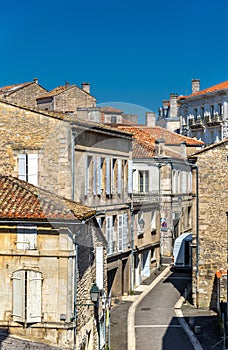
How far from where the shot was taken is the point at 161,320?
2438 centimetres

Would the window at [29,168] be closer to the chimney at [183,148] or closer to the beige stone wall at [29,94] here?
the chimney at [183,148]

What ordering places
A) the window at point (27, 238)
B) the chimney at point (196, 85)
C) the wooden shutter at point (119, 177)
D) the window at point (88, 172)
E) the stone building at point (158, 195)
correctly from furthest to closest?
1. the chimney at point (196, 85)
2. the stone building at point (158, 195)
3. the wooden shutter at point (119, 177)
4. the window at point (88, 172)
5. the window at point (27, 238)

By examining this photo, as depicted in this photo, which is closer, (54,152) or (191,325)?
(54,152)

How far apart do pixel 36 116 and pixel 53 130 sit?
34.2 inches

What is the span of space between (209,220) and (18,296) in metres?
12.4

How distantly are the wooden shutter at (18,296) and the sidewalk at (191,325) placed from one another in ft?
17.6

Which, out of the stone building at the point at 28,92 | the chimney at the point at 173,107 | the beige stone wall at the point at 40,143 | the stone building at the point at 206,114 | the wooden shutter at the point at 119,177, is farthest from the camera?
the chimney at the point at 173,107

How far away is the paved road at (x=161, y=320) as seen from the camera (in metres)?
21.2

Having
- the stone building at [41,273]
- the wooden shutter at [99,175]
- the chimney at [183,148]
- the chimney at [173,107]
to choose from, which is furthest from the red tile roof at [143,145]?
the chimney at [173,107]

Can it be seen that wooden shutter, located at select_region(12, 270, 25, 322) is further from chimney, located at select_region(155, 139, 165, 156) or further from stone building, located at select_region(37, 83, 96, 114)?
stone building, located at select_region(37, 83, 96, 114)

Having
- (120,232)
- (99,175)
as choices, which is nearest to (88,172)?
(99,175)

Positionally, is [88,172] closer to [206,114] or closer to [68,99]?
[68,99]

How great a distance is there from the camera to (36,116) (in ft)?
72.3

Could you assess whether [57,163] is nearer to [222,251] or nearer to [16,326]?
[16,326]
